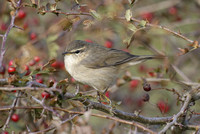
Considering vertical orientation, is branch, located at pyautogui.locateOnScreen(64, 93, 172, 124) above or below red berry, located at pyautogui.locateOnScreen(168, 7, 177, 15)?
below

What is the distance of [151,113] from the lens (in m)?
5.66

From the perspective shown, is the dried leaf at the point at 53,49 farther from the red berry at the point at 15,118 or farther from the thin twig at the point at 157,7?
the thin twig at the point at 157,7

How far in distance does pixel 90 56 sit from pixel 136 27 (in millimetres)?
2446

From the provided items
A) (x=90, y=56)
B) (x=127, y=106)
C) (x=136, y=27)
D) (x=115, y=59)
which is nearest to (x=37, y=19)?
(x=90, y=56)

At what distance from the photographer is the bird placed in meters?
4.67

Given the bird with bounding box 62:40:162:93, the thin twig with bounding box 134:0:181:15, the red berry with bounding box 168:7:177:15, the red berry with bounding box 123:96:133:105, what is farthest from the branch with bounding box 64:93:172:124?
the red berry with bounding box 168:7:177:15

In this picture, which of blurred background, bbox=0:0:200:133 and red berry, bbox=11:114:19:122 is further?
red berry, bbox=11:114:19:122

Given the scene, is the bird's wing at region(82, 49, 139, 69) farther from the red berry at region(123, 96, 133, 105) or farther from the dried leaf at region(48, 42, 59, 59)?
the dried leaf at region(48, 42, 59, 59)

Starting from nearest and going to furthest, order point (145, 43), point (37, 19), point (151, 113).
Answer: point (145, 43)
point (151, 113)
point (37, 19)

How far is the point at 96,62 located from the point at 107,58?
0.24 meters

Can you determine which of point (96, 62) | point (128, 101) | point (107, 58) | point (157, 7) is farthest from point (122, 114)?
point (157, 7)

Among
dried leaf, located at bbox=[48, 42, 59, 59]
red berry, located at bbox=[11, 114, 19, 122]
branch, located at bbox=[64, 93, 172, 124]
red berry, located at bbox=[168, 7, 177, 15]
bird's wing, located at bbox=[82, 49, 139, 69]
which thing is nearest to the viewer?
branch, located at bbox=[64, 93, 172, 124]

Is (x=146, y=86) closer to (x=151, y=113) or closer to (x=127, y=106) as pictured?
(x=127, y=106)

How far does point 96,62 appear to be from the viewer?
5105mm
